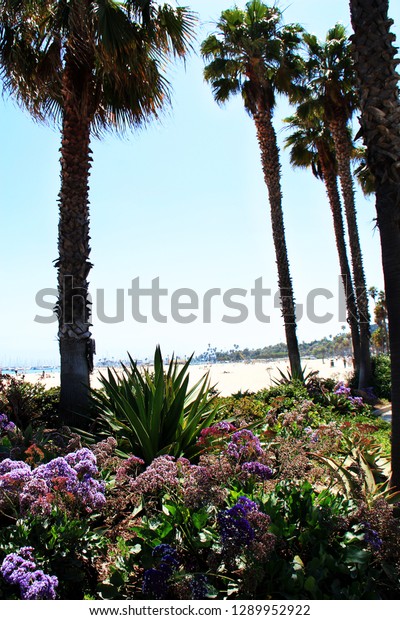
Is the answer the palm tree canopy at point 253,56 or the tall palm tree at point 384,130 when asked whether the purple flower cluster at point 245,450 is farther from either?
the palm tree canopy at point 253,56

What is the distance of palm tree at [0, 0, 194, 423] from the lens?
25.4 ft

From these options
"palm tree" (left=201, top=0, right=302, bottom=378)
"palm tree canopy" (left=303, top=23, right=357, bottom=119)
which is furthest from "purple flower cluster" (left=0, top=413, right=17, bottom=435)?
"palm tree canopy" (left=303, top=23, right=357, bottom=119)

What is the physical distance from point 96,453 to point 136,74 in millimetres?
7016

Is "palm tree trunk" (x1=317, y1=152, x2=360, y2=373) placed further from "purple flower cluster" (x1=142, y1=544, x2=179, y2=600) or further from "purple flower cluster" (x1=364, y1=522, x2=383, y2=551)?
"purple flower cluster" (x1=142, y1=544, x2=179, y2=600)

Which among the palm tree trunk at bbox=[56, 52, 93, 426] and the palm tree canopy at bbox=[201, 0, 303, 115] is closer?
the palm tree trunk at bbox=[56, 52, 93, 426]

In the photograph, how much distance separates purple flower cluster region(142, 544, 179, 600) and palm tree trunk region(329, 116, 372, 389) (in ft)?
49.5

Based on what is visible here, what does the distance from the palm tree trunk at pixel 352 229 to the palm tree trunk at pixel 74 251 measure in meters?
11.2

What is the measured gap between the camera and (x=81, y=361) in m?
8.05

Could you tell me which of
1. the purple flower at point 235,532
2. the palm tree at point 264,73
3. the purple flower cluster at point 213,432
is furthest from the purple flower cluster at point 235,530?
the palm tree at point 264,73

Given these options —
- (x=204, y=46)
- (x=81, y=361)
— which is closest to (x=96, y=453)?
(x=81, y=361)

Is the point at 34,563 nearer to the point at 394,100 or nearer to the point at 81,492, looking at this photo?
the point at 81,492

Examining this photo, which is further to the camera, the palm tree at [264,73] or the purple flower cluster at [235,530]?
the palm tree at [264,73]

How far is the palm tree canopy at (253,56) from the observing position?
14.4 metres

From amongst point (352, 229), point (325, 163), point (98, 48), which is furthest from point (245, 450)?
point (325, 163)
